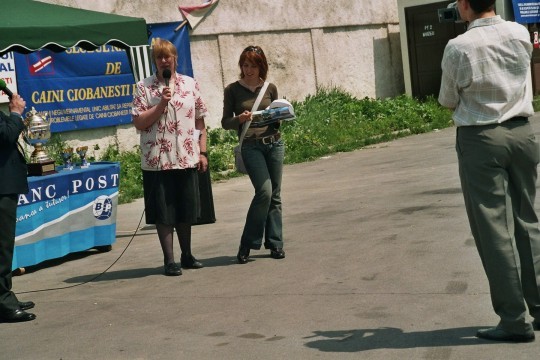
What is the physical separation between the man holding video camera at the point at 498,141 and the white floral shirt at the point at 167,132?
3243 mm

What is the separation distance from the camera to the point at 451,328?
596cm

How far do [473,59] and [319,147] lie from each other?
12354 mm

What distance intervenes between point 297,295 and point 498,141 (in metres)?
2.27

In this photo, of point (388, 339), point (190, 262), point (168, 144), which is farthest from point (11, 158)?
point (388, 339)

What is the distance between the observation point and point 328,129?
19.0m

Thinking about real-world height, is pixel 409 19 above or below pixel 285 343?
above

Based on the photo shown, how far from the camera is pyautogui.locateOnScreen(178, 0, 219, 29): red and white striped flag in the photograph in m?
17.8

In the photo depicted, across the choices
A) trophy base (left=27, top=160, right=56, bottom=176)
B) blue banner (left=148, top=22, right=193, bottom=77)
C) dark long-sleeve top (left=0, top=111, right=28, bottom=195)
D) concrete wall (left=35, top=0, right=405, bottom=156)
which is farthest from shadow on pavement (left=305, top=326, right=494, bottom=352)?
blue banner (left=148, top=22, right=193, bottom=77)

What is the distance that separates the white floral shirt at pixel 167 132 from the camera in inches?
327

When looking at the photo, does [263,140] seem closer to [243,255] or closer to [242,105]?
[242,105]

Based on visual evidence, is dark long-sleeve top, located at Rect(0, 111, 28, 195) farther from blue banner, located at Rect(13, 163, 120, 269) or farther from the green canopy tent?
the green canopy tent

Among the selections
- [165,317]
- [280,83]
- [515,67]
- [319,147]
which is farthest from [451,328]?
[280,83]

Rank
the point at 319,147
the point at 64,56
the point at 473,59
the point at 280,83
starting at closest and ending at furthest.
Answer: the point at 473,59, the point at 64,56, the point at 319,147, the point at 280,83

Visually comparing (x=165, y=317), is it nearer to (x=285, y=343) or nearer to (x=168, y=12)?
(x=285, y=343)
